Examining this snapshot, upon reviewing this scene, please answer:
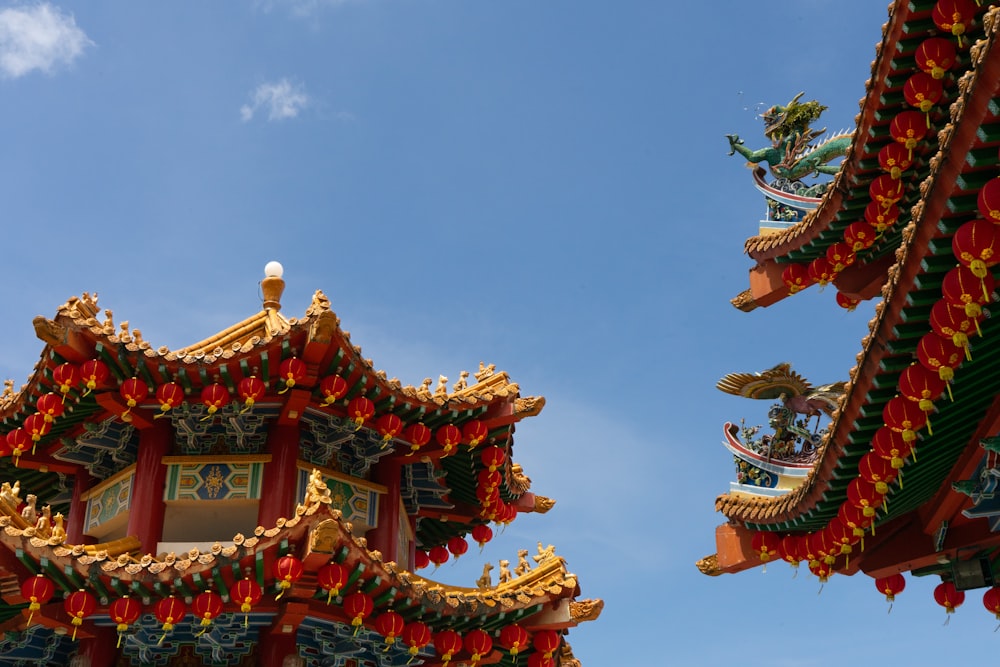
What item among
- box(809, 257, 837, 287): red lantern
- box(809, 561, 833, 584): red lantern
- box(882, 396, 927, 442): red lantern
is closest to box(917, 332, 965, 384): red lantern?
box(882, 396, 927, 442): red lantern

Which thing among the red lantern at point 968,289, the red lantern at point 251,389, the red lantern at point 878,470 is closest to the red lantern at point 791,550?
the red lantern at point 878,470

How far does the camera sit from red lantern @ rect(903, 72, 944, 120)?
11609 mm

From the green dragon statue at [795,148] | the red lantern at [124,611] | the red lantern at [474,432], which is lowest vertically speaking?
the red lantern at [124,611]

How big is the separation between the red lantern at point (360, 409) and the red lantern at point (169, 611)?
3.20m

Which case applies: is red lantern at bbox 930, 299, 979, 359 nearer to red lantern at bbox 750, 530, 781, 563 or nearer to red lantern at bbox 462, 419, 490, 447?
red lantern at bbox 750, 530, 781, 563

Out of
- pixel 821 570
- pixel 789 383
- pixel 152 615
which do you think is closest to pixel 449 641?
pixel 152 615

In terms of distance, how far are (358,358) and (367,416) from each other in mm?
799

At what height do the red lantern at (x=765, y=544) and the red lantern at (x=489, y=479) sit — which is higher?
the red lantern at (x=489, y=479)

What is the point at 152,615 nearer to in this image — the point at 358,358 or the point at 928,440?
the point at 358,358

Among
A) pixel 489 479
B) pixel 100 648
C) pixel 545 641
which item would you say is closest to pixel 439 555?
pixel 489 479

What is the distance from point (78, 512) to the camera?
15.1 metres

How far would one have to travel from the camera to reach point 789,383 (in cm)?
1689

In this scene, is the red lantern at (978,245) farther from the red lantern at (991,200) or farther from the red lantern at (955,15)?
the red lantern at (955,15)

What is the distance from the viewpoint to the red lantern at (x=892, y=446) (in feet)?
32.6
